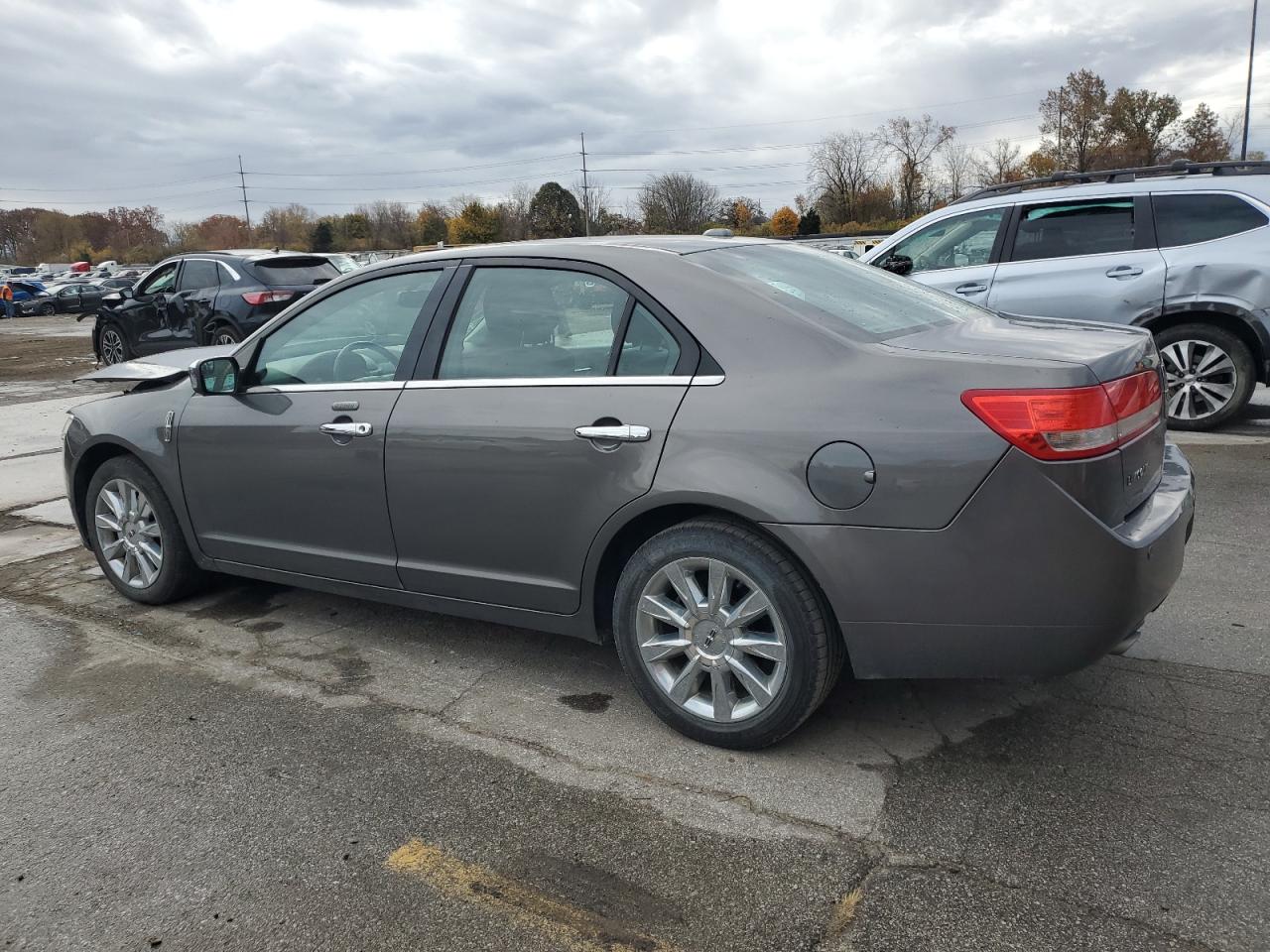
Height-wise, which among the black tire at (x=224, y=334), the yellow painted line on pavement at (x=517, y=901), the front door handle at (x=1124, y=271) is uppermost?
the front door handle at (x=1124, y=271)

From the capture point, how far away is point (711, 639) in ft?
10.1

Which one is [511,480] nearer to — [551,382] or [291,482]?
[551,382]

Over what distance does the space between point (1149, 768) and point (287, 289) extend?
39.9 feet

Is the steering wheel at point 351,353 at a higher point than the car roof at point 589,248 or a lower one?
lower

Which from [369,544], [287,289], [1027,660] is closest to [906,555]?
[1027,660]

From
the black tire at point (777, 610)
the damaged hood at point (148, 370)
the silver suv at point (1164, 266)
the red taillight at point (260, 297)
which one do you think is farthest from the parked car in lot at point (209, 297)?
the black tire at point (777, 610)

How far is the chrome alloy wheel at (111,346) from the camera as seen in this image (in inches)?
582

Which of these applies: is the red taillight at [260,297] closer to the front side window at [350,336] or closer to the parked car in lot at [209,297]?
the parked car in lot at [209,297]

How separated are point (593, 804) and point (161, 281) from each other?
13.4 m

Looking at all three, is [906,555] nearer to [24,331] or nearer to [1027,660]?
[1027,660]

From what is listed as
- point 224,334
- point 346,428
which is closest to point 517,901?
point 346,428

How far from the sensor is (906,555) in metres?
2.73

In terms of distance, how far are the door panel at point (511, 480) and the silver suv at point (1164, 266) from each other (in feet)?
14.0

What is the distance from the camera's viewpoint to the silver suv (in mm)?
7086
